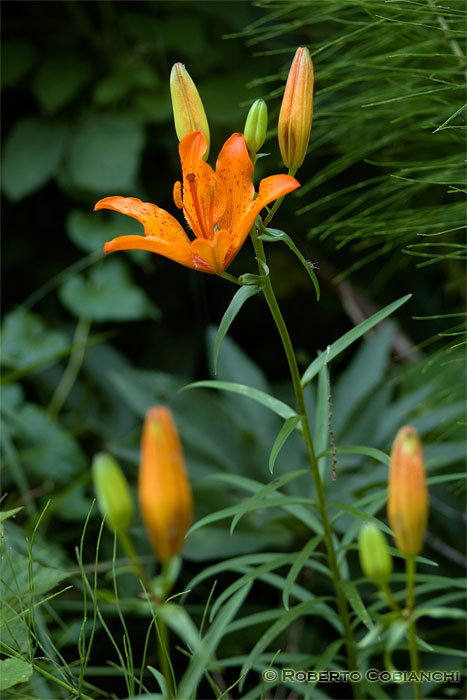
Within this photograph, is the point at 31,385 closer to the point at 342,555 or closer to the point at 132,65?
the point at 132,65

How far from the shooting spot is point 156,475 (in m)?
0.26

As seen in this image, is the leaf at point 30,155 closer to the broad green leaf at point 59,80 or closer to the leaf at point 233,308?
the broad green leaf at point 59,80

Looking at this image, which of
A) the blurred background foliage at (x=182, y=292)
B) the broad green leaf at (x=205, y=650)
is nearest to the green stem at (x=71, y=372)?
the blurred background foliage at (x=182, y=292)

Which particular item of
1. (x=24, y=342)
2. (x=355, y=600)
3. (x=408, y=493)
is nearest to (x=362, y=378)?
(x=24, y=342)

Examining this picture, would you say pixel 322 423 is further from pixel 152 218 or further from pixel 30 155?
pixel 30 155

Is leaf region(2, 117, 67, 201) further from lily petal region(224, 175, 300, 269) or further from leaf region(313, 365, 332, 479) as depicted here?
lily petal region(224, 175, 300, 269)

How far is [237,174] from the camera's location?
0.42m

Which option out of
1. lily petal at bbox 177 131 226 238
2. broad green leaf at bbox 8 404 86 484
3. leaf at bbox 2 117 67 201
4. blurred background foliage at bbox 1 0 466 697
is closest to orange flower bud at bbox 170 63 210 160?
lily petal at bbox 177 131 226 238

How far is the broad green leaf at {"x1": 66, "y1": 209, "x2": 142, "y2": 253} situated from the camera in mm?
1163

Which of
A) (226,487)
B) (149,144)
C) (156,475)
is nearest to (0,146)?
(149,144)

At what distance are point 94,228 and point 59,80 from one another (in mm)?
255

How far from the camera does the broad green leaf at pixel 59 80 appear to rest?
3.92 feet

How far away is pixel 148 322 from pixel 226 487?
42cm

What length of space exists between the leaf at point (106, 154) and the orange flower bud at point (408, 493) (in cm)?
91
